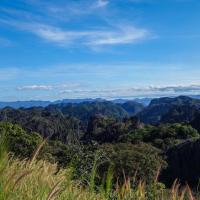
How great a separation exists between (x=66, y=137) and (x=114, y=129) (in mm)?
26028

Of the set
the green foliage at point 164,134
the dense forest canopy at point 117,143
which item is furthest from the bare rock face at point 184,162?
the green foliage at point 164,134

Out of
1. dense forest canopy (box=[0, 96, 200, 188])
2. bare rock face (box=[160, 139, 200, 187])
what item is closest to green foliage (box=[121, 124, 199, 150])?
dense forest canopy (box=[0, 96, 200, 188])

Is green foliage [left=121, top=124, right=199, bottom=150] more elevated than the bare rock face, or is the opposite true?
green foliage [left=121, top=124, right=199, bottom=150]

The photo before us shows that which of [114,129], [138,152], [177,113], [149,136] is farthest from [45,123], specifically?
[138,152]

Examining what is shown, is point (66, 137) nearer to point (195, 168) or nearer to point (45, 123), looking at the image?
point (45, 123)

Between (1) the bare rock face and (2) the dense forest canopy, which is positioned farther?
(1) the bare rock face

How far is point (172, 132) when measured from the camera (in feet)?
250

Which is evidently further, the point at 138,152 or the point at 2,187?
the point at 138,152

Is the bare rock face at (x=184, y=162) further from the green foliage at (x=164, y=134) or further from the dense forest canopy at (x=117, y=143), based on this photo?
the green foliage at (x=164, y=134)

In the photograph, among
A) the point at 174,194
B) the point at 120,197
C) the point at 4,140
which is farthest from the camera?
the point at 120,197

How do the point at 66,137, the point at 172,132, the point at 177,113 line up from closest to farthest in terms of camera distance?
the point at 172,132, the point at 66,137, the point at 177,113

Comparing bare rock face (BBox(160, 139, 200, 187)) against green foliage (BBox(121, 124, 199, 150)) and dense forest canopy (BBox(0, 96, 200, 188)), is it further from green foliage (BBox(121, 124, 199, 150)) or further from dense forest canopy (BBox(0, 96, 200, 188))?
green foliage (BBox(121, 124, 199, 150))

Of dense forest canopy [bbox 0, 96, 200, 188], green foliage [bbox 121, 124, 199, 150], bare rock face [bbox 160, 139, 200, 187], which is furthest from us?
green foliage [bbox 121, 124, 199, 150]

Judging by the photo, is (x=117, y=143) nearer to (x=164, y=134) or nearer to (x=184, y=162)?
(x=184, y=162)
